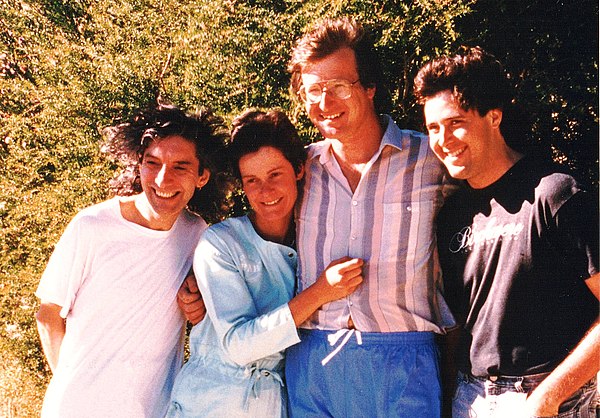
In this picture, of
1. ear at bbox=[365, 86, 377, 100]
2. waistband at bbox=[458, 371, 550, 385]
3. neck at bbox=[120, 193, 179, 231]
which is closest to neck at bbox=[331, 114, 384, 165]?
ear at bbox=[365, 86, 377, 100]

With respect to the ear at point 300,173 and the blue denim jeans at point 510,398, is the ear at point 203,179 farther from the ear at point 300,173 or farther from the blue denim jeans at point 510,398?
the blue denim jeans at point 510,398

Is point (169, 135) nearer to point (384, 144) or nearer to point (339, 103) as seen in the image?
point (339, 103)

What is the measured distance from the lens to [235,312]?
257 cm

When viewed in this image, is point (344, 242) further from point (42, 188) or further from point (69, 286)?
point (42, 188)

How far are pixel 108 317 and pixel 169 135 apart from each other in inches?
36.1

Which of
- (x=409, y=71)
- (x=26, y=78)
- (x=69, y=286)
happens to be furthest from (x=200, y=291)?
(x=26, y=78)

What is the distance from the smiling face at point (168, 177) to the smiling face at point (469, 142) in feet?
3.92

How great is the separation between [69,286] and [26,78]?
4578 mm

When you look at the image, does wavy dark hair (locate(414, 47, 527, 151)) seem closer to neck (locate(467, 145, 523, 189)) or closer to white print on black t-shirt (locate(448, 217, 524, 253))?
neck (locate(467, 145, 523, 189))

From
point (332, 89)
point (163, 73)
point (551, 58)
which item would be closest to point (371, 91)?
point (332, 89)

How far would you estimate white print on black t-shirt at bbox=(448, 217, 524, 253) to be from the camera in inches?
88.1

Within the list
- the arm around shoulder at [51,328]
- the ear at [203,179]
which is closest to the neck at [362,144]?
the ear at [203,179]

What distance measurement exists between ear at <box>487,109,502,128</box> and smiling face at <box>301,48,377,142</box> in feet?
1.81

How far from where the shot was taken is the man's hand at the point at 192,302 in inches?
111
